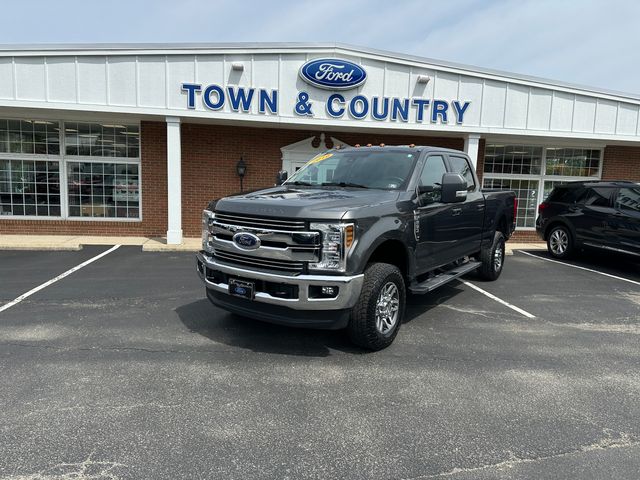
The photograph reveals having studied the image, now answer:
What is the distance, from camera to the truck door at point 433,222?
5.21m

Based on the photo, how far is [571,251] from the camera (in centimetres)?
1055

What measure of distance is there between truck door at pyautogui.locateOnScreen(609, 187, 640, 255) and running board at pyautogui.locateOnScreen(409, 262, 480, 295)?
4.11m

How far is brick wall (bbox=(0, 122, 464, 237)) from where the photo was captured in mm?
12203

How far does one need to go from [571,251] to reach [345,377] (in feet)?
28.1

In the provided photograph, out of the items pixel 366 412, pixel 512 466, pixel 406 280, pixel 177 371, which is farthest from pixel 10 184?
pixel 512 466

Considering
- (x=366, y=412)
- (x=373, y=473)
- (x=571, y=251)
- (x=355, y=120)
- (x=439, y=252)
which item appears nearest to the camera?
(x=373, y=473)

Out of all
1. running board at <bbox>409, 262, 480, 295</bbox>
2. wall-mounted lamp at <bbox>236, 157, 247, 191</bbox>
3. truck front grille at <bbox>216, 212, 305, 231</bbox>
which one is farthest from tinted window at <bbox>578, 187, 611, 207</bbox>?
truck front grille at <bbox>216, 212, 305, 231</bbox>

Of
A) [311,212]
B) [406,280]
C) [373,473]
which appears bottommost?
[373,473]

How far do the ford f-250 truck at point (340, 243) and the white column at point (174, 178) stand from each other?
233 inches

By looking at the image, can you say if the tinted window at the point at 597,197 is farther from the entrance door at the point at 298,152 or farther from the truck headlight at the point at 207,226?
the truck headlight at the point at 207,226

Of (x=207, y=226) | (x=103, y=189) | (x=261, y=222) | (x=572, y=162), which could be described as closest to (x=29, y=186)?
(x=103, y=189)

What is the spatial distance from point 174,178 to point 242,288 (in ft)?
24.1

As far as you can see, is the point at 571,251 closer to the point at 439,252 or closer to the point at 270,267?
the point at 439,252

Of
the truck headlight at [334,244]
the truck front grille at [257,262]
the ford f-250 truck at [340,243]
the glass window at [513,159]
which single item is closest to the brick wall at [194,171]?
the glass window at [513,159]
